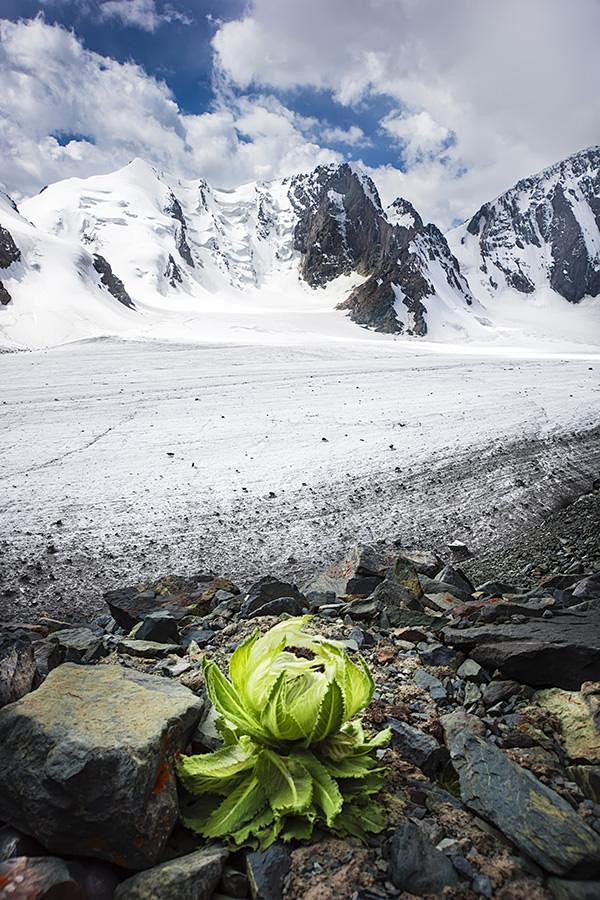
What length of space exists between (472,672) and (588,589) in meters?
2.37

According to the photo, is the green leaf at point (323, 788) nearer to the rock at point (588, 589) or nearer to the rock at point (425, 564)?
the rock at point (588, 589)

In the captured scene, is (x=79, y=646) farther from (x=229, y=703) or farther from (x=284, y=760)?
(x=284, y=760)

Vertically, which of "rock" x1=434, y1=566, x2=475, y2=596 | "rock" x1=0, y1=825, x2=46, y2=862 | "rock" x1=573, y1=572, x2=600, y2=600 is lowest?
"rock" x1=434, y1=566, x2=475, y2=596

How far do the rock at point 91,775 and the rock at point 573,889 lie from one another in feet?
4.52

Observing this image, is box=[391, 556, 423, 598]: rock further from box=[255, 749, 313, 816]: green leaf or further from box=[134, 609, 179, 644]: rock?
box=[255, 749, 313, 816]: green leaf

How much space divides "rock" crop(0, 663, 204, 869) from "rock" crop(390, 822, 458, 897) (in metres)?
0.84

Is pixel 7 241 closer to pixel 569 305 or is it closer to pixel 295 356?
pixel 295 356

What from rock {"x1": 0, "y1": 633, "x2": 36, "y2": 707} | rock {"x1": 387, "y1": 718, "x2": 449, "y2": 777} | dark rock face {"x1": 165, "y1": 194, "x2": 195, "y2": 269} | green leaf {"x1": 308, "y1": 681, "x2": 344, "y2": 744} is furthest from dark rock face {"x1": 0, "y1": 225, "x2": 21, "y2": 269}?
green leaf {"x1": 308, "y1": 681, "x2": 344, "y2": 744}

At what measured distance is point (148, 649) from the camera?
3809 mm

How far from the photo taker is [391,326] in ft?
207

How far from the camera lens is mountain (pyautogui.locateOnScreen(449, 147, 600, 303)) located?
13575 centimetres

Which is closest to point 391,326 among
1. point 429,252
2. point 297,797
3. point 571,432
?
point 429,252

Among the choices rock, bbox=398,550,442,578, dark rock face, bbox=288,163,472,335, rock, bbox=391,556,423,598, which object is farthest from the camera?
dark rock face, bbox=288,163,472,335

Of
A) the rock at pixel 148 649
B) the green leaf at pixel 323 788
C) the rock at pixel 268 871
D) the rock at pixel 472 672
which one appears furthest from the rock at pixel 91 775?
the rock at pixel 472 672
